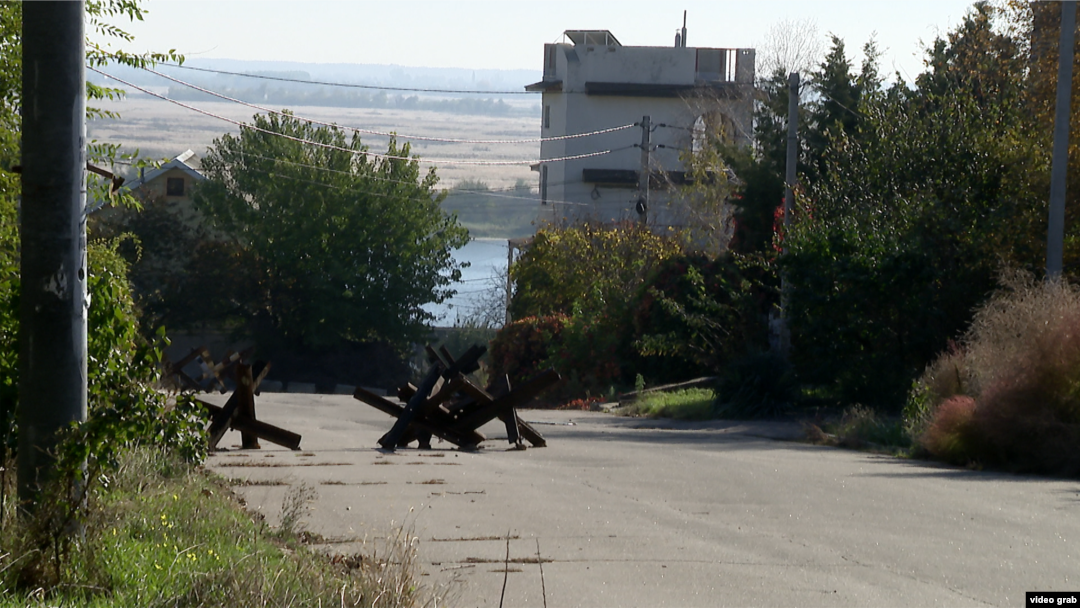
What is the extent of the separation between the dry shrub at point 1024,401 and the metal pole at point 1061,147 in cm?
361

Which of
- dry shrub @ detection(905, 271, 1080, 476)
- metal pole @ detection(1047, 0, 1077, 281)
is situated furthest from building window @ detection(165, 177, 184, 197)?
dry shrub @ detection(905, 271, 1080, 476)

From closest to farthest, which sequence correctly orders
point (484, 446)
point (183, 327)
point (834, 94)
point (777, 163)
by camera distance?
point (484, 446) < point (777, 163) < point (834, 94) < point (183, 327)

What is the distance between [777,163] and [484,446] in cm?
1998

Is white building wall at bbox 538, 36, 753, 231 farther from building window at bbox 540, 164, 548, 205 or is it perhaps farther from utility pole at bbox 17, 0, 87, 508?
utility pole at bbox 17, 0, 87, 508

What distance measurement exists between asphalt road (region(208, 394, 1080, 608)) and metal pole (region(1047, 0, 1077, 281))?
5669 mm

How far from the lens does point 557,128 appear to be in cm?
6462

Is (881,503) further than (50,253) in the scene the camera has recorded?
Yes

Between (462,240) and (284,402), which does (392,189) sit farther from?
(284,402)

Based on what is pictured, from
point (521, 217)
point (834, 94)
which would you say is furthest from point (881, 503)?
point (521, 217)

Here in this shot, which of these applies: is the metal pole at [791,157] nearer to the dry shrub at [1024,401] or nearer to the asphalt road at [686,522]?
the dry shrub at [1024,401]

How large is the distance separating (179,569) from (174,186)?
157 feet

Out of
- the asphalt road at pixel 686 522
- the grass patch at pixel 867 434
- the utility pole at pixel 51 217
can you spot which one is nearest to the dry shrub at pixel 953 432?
the asphalt road at pixel 686 522

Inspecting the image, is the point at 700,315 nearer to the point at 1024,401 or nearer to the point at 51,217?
the point at 1024,401

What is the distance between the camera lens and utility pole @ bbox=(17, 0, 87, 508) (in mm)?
5277
